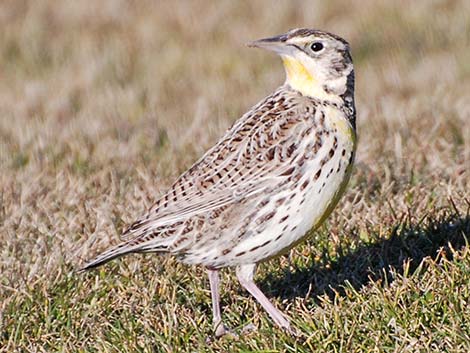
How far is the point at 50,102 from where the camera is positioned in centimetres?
890

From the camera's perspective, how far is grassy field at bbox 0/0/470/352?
4.81 meters

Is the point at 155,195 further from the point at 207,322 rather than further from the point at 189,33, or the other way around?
the point at 189,33

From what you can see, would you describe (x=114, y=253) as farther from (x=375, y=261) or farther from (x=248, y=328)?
(x=375, y=261)

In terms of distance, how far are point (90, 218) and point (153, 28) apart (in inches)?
193

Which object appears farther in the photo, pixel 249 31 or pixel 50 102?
pixel 249 31

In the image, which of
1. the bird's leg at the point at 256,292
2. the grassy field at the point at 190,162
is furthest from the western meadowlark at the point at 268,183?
the grassy field at the point at 190,162

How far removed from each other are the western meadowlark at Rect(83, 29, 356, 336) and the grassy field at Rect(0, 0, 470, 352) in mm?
286

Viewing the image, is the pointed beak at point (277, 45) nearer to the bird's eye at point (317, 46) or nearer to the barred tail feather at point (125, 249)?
the bird's eye at point (317, 46)

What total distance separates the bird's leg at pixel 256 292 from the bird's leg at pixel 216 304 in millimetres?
106

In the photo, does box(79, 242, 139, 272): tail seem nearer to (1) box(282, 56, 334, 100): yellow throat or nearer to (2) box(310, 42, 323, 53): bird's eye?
(1) box(282, 56, 334, 100): yellow throat

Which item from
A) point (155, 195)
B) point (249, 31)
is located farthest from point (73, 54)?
point (155, 195)

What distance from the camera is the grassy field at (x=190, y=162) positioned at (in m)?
4.81

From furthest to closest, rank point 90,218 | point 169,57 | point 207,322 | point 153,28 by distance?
point 153,28
point 169,57
point 90,218
point 207,322

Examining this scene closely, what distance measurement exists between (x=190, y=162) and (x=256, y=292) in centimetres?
228
